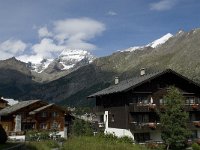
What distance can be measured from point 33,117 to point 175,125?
4198 centimetres

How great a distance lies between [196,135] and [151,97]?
955 centimetres

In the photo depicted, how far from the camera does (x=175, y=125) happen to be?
47.2 m

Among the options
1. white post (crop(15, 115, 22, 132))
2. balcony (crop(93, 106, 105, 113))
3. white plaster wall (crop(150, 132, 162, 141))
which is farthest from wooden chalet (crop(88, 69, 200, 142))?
white post (crop(15, 115, 22, 132))

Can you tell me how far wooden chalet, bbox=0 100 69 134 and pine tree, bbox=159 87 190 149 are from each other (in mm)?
38417

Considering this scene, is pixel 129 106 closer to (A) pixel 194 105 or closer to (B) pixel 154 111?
(B) pixel 154 111

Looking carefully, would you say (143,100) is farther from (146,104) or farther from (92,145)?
(92,145)

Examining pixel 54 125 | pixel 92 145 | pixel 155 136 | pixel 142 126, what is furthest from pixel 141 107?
pixel 54 125

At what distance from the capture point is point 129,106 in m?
55.3

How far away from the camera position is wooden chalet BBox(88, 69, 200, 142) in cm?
5538

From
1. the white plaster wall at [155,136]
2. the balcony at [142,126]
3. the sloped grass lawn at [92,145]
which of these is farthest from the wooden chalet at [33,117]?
the sloped grass lawn at [92,145]

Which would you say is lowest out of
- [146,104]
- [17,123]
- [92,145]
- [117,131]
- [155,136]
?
[155,136]

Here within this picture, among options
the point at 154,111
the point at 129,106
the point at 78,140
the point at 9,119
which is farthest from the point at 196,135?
the point at 9,119

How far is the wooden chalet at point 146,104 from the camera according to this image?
182ft

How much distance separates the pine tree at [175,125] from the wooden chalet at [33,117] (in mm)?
38417
